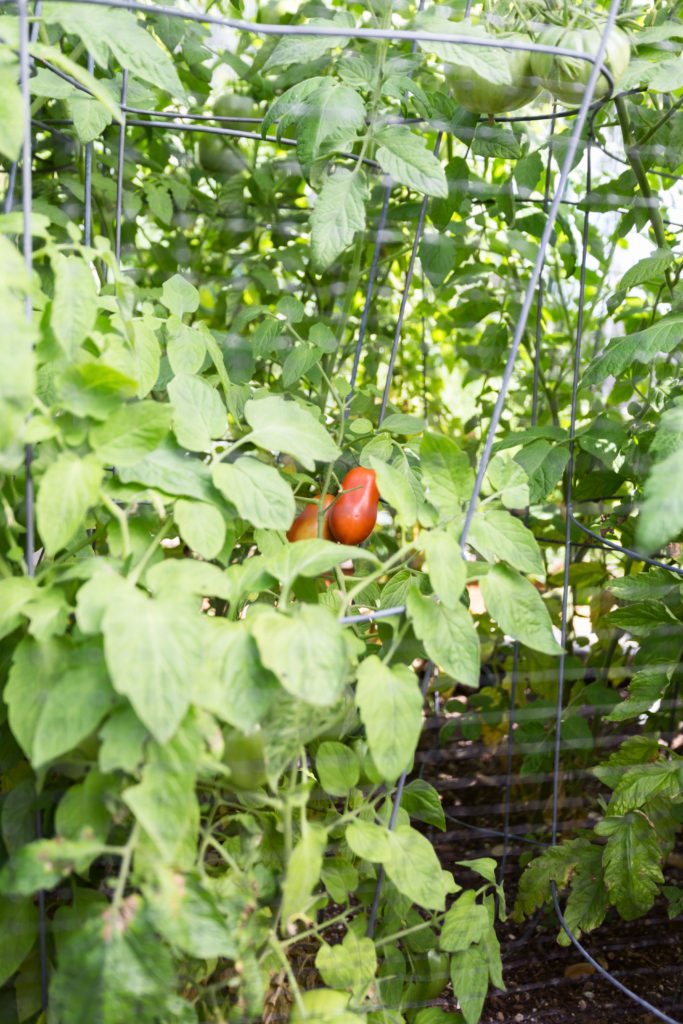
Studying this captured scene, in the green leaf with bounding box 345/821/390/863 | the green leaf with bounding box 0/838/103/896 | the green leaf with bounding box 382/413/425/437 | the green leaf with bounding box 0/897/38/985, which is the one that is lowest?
the green leaf with bounding box 0/897/38/985

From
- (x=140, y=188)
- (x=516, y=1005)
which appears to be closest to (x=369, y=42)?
(x=140, y=188)

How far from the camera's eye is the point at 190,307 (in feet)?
1.98

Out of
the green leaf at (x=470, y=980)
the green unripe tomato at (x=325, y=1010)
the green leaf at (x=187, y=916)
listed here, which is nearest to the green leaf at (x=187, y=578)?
the green leaf at (x=187, y=916)

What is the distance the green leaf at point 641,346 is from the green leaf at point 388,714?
36 centimetres

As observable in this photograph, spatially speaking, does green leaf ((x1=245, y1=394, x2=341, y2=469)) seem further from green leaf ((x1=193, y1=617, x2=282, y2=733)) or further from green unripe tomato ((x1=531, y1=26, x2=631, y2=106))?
green unripe tomato ((x1=531, y1=26, x2=631, y2=106))

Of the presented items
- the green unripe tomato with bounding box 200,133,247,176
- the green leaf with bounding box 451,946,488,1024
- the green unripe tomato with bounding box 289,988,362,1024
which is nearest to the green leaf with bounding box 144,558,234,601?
the green unripe tomato with bounding box 289,988,362,1024

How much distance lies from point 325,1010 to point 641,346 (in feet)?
1.71

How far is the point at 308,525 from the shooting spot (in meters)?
0.69

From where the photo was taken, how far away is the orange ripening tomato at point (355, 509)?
2.28ft

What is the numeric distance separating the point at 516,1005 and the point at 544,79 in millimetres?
850

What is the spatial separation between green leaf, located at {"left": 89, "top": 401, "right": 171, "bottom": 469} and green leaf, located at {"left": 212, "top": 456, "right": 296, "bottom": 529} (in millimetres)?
54

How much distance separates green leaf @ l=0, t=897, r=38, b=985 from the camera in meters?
0.47

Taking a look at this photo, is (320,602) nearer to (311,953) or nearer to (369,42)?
(311,953)

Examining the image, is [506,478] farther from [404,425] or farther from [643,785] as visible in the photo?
[643,785]
